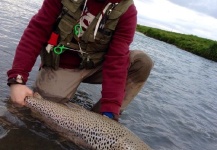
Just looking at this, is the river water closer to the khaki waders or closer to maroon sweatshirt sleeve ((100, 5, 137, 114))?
the khaki waders

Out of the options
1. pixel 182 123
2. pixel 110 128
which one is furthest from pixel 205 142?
pixel 110 128

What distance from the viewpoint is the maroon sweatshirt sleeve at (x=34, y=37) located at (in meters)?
3.29

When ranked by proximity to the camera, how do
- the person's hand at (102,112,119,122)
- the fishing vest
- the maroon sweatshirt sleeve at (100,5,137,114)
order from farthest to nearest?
the fishing vest → the maroon sweatshirt sleeve at (100,5,137,114) → the person's hand at (102,112,119,122)

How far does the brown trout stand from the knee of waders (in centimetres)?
109

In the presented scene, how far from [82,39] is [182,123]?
2.41m

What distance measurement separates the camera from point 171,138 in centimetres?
433

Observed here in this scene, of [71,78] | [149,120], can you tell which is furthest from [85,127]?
[149,120]

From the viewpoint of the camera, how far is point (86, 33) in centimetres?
360

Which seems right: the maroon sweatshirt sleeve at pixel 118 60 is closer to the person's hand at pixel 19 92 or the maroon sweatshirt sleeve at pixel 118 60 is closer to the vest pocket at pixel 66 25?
the vest pocket at pixel 66 25

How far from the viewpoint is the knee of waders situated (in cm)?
404

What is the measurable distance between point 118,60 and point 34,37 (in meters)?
0.93

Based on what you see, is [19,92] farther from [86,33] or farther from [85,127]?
[86,33]

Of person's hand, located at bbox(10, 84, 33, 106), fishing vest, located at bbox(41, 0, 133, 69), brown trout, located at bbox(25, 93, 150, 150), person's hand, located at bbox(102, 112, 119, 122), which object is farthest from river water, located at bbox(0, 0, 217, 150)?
fishing vest, located at bbox(41, 0, 133, 69)

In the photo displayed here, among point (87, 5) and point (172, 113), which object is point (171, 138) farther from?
point (87, 5)
